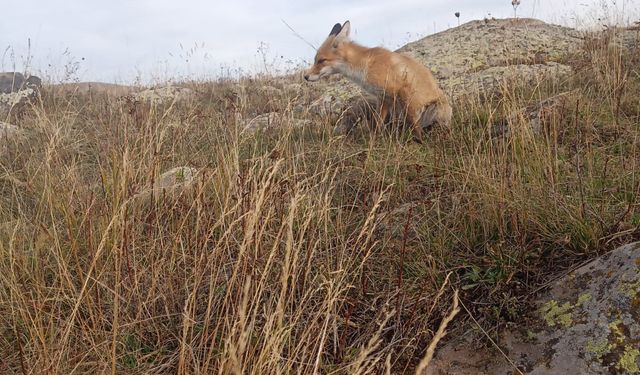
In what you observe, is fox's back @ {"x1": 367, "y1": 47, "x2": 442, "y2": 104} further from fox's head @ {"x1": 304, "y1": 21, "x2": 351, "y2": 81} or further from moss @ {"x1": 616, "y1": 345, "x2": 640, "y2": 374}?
moss @ {"x1": 616, "y1": 345, "x2": 640, "y2": 374}

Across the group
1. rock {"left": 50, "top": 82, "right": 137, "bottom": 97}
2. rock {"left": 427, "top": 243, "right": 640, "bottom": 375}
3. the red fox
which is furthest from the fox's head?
rock {"left": 427, "top": 243, "right": 640, "bottom": 375}

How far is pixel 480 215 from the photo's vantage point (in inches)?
104

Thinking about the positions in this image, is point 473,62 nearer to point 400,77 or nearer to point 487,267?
point 400,77

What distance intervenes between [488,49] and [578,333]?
7.40m

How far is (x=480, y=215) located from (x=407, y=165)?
4.05 feet

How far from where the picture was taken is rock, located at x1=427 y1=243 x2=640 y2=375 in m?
1.74

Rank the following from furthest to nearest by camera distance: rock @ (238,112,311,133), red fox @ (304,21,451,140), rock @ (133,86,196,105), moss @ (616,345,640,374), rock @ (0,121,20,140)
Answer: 1. red fox @ (304,21,451,140)
2. rock @ (133,86,196,105)
3. rock @ (0,121,20,140)
4. rock @ (238,112,311,133)
5. moss @ (616,345,640,374)

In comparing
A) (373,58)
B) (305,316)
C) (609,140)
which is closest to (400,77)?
(373,58)

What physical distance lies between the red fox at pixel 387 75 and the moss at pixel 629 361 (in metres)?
3.20

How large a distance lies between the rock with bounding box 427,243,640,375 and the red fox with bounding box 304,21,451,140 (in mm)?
2875

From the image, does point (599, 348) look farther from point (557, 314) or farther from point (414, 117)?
point (414, 117)

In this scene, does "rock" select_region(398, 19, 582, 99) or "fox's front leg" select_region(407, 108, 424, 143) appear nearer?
"fox's front leg" select_region(407, 108, 424, 143)

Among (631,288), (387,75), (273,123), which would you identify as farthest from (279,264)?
(387,75)

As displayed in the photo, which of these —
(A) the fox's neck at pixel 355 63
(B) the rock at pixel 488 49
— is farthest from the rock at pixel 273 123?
(B) the rock at pixel 488 49
